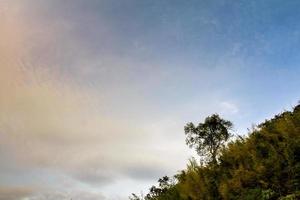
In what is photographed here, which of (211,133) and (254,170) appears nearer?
(254,170)

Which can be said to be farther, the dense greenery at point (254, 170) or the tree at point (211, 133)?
the tree at point (211, 133)

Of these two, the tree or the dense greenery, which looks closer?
the dense greenery

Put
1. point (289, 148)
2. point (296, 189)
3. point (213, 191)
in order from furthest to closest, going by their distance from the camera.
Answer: point (213, 191) < point (289, 148) < point (296, 189)

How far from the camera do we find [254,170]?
14.7 meters

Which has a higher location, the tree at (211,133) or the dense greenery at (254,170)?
the tree at (211,133)

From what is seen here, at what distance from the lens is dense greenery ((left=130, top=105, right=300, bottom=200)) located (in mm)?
13562

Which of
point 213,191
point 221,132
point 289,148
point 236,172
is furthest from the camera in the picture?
point 221,132

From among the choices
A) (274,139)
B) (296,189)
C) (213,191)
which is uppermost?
(274,139)

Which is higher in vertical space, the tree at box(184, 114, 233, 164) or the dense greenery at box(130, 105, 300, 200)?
the tree at box(184, 114, 233, 164)

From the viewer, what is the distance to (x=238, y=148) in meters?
16.6

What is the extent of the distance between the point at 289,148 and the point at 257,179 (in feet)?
4.98

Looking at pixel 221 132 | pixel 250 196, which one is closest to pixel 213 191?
pixel 250 196

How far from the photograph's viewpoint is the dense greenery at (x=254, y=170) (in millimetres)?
13562

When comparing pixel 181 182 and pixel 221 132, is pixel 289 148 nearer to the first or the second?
pixel 181 182
